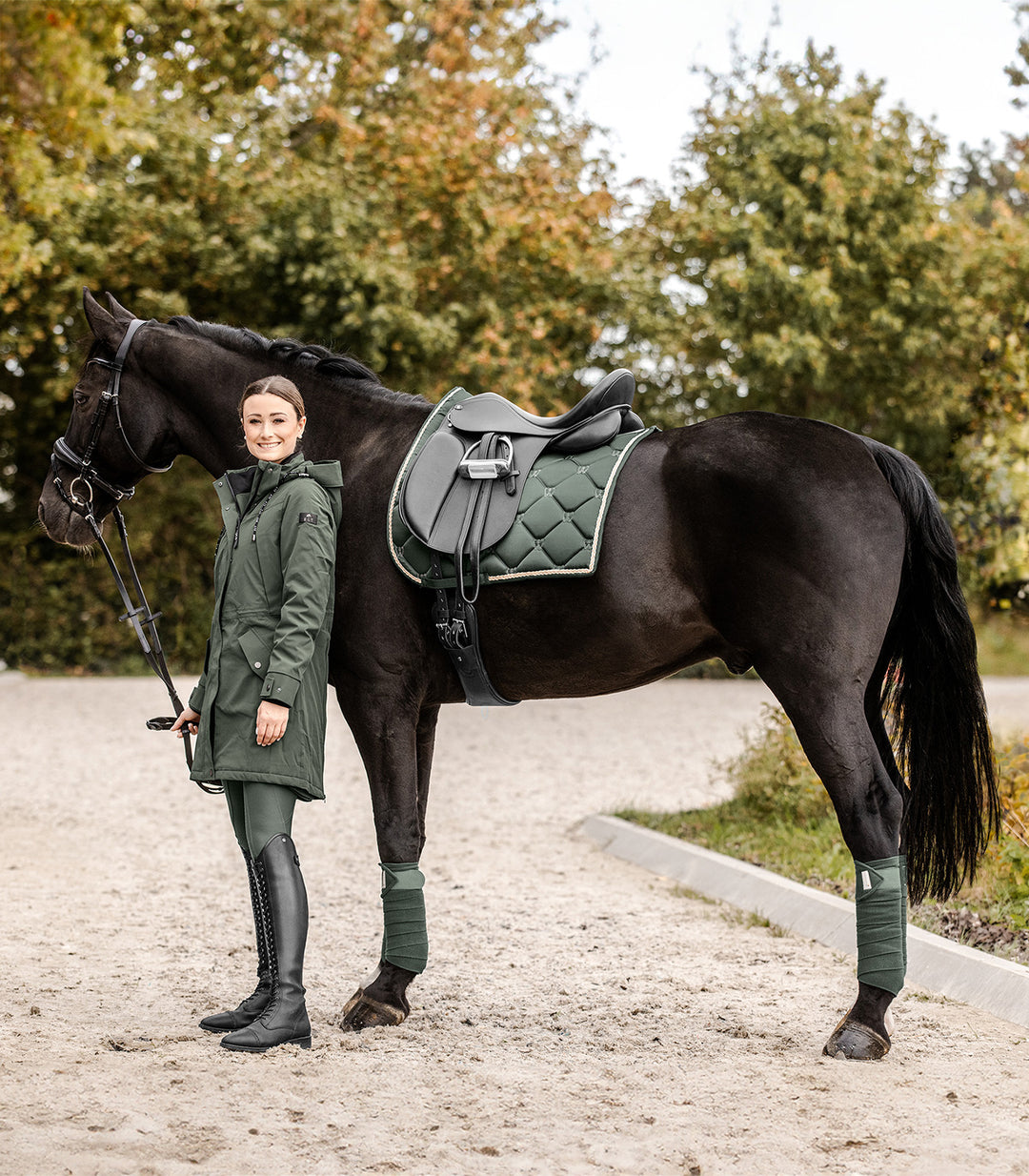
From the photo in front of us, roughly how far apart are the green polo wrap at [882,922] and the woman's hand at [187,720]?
203cm

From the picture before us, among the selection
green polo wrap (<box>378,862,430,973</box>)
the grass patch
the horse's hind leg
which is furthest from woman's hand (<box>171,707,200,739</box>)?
the grass patch

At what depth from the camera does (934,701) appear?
152 inches

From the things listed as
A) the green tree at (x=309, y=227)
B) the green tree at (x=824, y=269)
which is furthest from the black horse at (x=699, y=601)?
the green tree at (x=824, y=269)

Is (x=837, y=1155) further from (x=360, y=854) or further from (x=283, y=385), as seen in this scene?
→ (x=360, y=854)

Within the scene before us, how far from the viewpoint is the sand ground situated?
2859 millimetres

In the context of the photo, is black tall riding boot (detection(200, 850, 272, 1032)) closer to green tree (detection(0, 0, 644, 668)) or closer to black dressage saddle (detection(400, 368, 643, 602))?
black dressage saddle (detection(400, 368, 643, 602))

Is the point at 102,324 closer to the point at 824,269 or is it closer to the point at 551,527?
the point at 551,527

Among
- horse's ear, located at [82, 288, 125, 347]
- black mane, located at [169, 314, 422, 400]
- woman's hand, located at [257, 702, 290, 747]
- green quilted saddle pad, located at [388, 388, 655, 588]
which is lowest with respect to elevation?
woman's hand, located at [257, 702, 290, 747]

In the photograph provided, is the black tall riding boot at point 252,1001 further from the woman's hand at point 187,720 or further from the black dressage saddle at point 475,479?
the black dressage saddle at point 475,479

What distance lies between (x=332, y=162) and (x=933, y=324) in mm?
8878

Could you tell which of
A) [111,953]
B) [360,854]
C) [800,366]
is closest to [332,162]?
[800,366]

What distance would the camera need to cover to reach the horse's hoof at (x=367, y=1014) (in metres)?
3.82

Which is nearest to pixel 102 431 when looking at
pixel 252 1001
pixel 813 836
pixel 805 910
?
pixel 252 1001

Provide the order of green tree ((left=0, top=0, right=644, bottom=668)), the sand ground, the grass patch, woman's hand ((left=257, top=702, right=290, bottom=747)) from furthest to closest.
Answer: green tree ((left=0, top=0, right=644, bottom=668)), the grass patch, woman's hand ((left=257, top=702, right=290, bottom=747)), the sand ground
